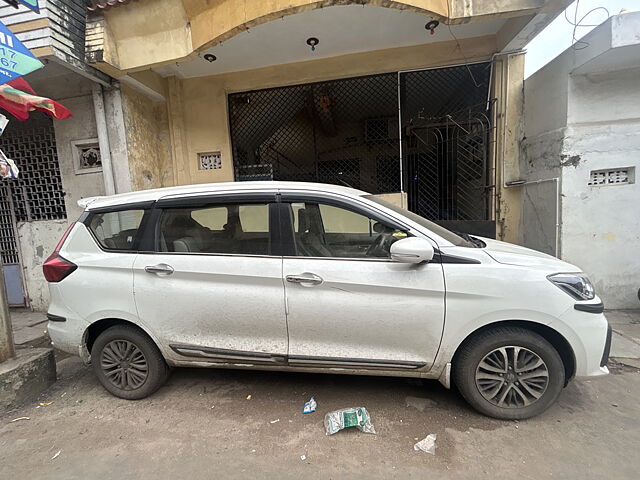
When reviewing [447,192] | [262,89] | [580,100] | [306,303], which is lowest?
[306,303]

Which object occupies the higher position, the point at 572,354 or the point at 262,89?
the point at 262,89

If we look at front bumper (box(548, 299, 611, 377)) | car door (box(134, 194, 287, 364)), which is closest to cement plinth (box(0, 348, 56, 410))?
car door (box(134, 194, 287, 364))

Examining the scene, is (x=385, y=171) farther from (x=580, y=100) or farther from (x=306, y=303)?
(x=306, y=303)

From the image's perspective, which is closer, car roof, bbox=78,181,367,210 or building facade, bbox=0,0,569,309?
car roof, bbox=78,181,367,210

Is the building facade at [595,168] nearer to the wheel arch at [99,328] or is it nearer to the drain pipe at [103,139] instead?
the wheel arch at [99,328]

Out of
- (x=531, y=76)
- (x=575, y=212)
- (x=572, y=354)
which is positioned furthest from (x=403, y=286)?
(x=531, y=76)

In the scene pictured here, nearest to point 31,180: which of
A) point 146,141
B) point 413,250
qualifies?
point 146,141

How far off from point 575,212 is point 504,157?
145cm

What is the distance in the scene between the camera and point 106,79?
4766 mm

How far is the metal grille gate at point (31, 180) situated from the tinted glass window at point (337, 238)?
5175mm

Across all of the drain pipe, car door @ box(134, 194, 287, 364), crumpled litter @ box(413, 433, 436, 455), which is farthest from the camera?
the drain pipe

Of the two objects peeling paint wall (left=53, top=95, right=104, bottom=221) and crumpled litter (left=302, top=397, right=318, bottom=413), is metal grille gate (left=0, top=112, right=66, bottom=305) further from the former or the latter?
crumpled litter (left=302, top=397, right=318, bottom=413)

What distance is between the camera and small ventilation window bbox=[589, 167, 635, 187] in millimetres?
4410

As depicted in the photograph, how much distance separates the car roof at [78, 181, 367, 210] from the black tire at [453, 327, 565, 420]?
1522 millimetres
